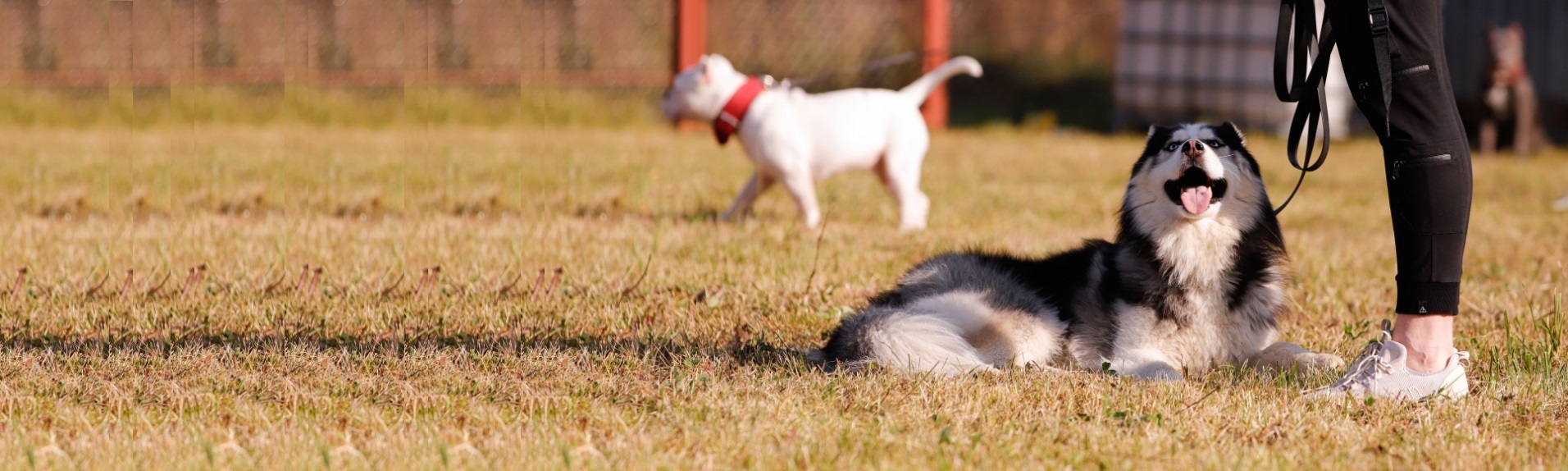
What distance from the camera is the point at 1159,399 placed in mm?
3062

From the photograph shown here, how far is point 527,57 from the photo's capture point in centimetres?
1228

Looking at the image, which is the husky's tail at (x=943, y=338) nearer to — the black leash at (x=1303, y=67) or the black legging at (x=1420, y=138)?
the black leash at (x=1303, y=67)

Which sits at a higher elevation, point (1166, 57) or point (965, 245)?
point (1166, 57)

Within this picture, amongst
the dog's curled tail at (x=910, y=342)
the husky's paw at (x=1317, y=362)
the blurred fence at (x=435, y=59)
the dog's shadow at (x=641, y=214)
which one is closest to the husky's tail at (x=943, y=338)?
the dog's curled tail at (x=910, y=342)

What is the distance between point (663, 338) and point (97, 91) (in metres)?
8.88

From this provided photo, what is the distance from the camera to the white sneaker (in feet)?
10.1

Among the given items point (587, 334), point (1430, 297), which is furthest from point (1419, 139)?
point (587, 334)

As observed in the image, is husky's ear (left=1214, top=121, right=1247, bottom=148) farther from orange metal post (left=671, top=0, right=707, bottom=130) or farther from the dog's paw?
orange metal post (left=671, top=0, right=707, bottom=130)

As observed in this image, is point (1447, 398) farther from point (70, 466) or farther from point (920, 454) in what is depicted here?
point (70, 466)

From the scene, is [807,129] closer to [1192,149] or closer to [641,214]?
[641,214]

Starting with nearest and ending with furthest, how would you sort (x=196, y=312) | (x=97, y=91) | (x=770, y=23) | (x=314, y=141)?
(x=196, y=312) → (x=314, y=141) → (x=97, y=91) → (x=770, y=23)

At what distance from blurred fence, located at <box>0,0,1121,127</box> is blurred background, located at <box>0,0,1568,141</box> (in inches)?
0.7

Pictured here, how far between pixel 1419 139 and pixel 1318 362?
0.70 meters

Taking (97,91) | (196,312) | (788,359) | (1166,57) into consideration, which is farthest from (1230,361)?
(97,91)
